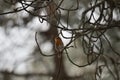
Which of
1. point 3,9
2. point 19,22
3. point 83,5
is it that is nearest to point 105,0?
point 83,5

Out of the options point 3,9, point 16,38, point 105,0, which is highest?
point 105,0

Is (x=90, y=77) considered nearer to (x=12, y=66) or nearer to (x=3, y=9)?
(x=12, y=66)

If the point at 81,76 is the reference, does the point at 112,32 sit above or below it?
above

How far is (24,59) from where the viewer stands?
145 inches

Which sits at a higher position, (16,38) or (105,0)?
(105,0)

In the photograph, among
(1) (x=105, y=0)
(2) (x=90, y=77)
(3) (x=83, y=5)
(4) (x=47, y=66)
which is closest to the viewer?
(1) (x=105, y=0)

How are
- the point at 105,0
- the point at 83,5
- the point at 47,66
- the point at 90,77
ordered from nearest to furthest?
the point at 105,0
the point at 83,5
the point at 90,77
the point at 47,66

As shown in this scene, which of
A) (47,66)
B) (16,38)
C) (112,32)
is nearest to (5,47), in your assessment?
(16,38)

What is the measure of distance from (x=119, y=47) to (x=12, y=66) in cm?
109

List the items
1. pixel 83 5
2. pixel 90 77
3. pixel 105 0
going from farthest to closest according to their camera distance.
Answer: pixel 90 77 → pixel 83 5 → pixel 105 0

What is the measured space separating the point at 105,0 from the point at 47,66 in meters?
1.82

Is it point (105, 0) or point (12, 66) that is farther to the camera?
point (12, 66)

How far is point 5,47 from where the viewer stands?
372cm

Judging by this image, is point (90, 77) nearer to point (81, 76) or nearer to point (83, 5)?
point (81, 76)
